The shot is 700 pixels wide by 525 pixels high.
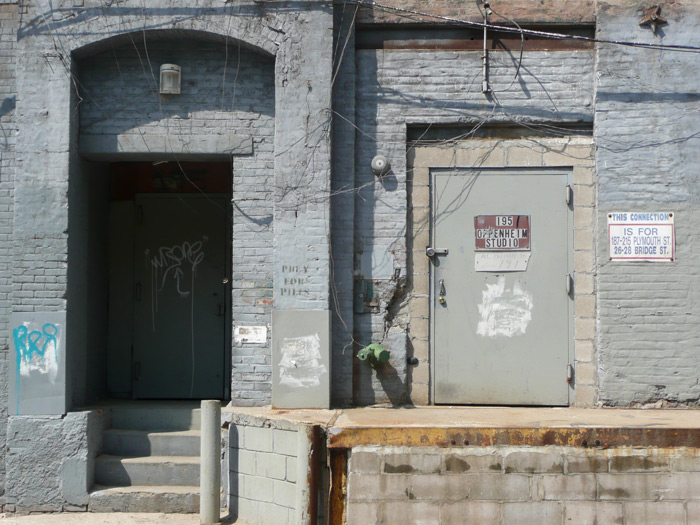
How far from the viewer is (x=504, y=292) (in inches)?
300

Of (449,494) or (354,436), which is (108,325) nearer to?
(354,436)

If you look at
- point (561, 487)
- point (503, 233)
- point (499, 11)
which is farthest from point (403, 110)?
point (561, 487)

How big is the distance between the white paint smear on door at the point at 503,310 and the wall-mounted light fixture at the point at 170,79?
3.58 m

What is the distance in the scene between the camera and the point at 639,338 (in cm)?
743

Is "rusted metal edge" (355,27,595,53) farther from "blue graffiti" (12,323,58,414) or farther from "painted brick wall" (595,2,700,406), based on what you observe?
"blue graffiti" (12,323,58,414)

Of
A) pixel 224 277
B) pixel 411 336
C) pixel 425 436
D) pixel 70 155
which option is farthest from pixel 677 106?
pixel 70 155

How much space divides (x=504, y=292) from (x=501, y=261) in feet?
0.98

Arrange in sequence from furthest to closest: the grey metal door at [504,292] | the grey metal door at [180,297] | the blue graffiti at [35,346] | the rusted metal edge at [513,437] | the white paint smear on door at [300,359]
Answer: the grey metal door at [180,297], the grey metal door at [504,292], the blue graffiti at [35,346], the white paint smear on door at [300,359], the rusted metal edge at [513,437]

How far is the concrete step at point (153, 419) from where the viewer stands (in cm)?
793

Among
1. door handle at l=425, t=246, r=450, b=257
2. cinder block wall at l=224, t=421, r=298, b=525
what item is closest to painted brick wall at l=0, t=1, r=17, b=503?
cinder block wall at l=224, t=421, r=298, b=525

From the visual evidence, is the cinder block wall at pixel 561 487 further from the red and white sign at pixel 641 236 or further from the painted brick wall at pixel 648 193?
the red and white sign at pixel 641 236

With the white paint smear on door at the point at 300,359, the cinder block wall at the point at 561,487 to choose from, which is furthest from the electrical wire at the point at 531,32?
the cinder block wall at the point at 561,487

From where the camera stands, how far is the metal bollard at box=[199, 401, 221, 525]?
6922 mm

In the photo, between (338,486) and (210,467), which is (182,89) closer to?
(210,467)
